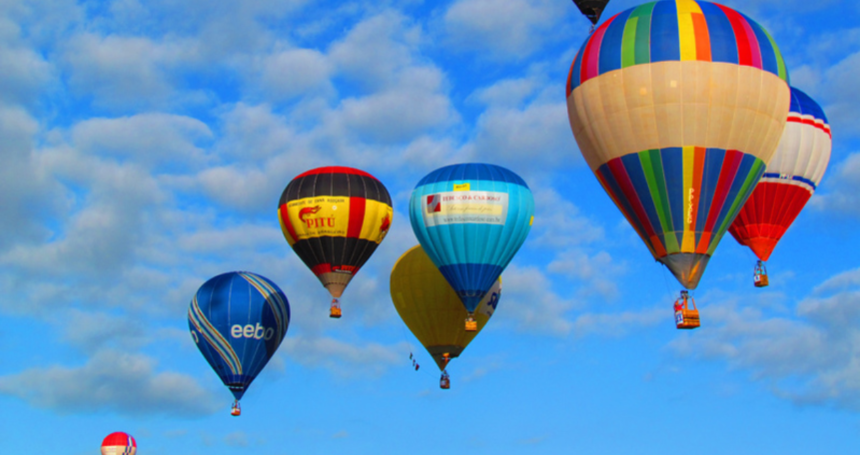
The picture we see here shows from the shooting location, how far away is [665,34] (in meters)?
30.5

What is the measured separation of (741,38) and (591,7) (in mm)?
6157

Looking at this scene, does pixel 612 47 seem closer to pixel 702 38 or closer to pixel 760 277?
pixel 702 38

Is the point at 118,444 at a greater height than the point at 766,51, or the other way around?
the point at 766,51

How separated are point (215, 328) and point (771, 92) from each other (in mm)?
18215

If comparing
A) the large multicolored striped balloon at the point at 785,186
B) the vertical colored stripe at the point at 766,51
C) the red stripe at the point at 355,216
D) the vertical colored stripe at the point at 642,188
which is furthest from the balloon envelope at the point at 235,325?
the vertical colored stripe at the point at 766,51

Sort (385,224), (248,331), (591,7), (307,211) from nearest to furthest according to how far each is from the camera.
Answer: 1. (591,7)
2. (307,211)
3. (248,331)
4. (385,224)

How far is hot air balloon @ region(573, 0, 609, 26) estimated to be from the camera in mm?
35594

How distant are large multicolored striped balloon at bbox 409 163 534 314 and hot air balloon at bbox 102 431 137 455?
20171 mm

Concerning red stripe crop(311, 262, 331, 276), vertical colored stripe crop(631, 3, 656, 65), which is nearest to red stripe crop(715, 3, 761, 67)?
vertical colored stripe crop(631, 3, 656, 65)

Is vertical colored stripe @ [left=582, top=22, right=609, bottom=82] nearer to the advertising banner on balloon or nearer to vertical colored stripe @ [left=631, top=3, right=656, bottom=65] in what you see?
vertical colored stripe @ [left=631, top=3, right=656, bottom=65]

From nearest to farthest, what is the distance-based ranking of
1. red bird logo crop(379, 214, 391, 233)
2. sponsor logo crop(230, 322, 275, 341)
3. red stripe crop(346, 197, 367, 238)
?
red stripe crop(346, 197, 367, 238), sponsor logo crop(230, 322, 275, 341), red bird logo crop(379, 214, 391, 233)

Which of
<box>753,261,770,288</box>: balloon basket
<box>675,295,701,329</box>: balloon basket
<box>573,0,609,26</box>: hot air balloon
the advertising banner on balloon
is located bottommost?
<box>675,295,701,329</box>: balloon basket

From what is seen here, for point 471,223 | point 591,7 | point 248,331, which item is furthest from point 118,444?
point 591,7

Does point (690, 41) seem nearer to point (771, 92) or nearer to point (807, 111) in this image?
point (771, 92)
